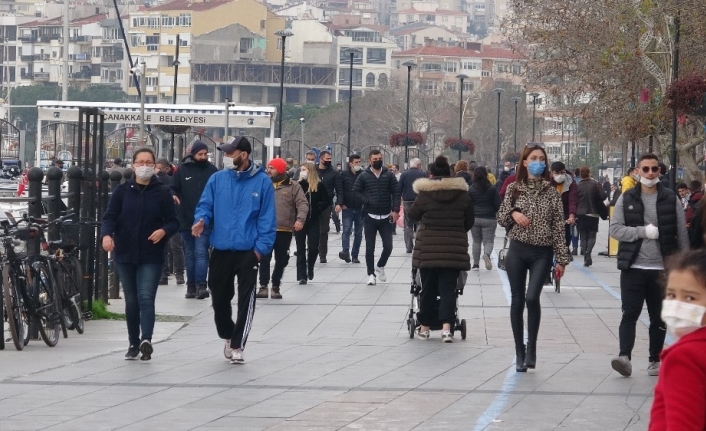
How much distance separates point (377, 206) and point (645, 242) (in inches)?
377

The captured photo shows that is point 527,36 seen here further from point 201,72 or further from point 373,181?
point 201,72

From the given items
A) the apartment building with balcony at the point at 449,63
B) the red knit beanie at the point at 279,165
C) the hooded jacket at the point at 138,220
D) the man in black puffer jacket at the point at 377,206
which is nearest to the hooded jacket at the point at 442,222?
the hooded jacket at the point at 138,220

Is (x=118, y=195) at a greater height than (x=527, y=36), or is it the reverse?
(x=527, y=36)

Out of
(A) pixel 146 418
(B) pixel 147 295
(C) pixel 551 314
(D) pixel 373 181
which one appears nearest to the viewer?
(A) pixel 146 418

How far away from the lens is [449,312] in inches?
518

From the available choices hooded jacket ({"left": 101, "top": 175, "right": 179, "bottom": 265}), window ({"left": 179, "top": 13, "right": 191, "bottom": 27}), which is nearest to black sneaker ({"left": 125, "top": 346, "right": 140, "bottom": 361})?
hooded jacket ({"left": 101, "top": 175, "right": 179, "bottom": 265})

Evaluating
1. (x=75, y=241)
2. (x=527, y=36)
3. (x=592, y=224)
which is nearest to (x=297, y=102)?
(x=527, y=36)

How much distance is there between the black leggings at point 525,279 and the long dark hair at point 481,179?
10879 millimetres

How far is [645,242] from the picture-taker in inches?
428

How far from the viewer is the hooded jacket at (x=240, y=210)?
11250 millimetres

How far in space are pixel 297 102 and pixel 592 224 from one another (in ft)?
497

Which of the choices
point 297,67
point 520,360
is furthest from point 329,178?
point 297,67

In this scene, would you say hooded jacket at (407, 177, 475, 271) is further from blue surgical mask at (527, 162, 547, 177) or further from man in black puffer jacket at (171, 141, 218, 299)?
man in black puffer jacket at (171, 141, 218, 299)

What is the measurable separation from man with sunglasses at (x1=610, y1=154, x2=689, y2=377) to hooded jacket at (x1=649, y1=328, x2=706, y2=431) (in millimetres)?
7020
